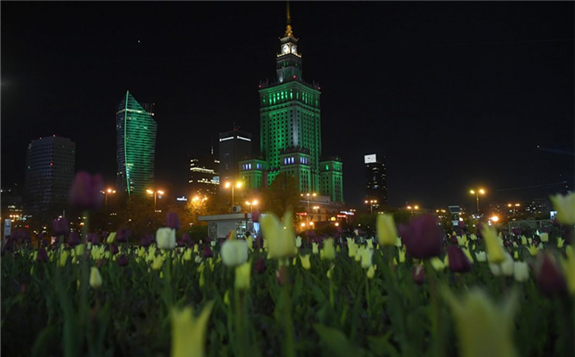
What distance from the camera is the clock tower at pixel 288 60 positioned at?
392 feet

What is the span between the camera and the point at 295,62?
120 metres

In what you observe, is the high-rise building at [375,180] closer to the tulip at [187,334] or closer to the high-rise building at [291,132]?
the high-rise building at [291,132]

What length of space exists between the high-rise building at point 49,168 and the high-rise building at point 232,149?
79412 mm

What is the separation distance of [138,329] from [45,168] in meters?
66.8

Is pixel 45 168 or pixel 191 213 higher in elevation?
pixel 45 168

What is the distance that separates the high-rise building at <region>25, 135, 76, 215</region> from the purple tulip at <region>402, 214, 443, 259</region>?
6030 cm

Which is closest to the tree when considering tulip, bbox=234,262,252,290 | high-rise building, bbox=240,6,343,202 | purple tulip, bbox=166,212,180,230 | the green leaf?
purple tulip, bbox=166,212,180,230

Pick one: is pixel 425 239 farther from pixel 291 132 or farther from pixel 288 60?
pixel 288 60

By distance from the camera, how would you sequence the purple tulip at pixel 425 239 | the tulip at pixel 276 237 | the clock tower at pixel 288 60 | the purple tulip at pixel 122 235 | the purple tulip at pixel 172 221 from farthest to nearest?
1. the clock tower at pixel 288 60
2. the purple tulip at pixel 122 235
3. the purple tulip at pixel 172 221
4. the purple tulip at pixel 425 239
5. the tulip at pixel 276 237

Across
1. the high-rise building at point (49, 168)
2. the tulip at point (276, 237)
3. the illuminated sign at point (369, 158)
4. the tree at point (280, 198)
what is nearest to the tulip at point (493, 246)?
the tulip at point (276, 237)

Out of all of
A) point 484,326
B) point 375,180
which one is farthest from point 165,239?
point 375,180

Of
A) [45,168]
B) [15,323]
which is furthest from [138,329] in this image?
[45,168]

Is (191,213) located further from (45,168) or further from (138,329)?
(138,329)

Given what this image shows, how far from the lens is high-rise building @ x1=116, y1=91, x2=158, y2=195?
10150 centimetres
